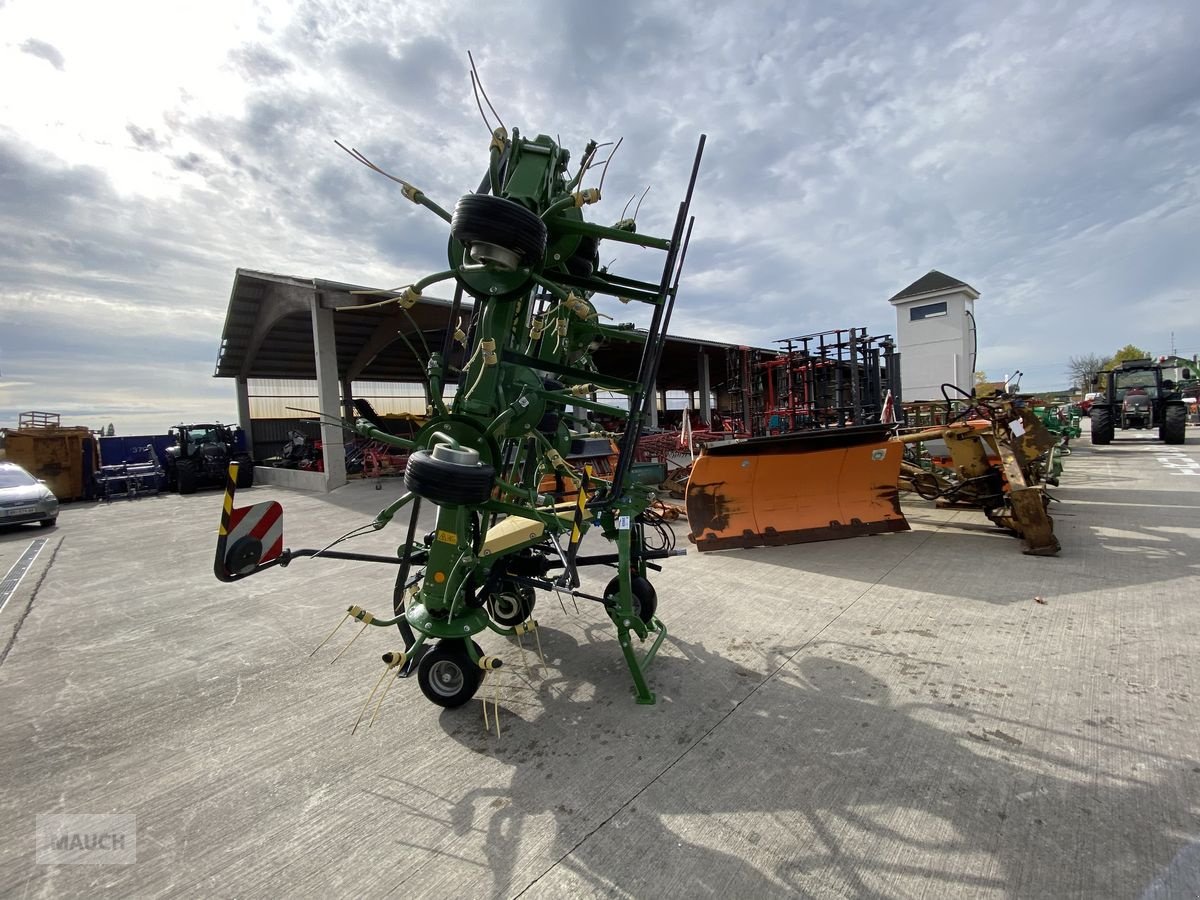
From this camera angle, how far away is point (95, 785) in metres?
2.21

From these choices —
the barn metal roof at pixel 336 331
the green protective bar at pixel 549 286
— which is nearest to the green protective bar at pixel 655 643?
the green protective bar at pixel 549 286

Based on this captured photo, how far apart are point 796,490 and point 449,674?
14.3ft

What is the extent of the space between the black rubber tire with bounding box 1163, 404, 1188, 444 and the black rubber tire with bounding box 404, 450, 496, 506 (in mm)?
20934

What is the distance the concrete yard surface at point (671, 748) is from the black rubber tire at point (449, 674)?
0.11m

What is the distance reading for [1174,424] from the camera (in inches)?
580

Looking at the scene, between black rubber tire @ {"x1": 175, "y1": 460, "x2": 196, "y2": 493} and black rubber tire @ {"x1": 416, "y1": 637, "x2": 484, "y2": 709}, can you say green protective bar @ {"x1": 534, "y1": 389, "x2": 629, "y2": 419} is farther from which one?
black rubber tire @ {"x1": 175, "y1": 460, "x2": 196, "y2": 493}

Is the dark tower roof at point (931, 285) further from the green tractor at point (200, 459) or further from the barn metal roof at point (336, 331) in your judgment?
the green tractor at point (200, 459)

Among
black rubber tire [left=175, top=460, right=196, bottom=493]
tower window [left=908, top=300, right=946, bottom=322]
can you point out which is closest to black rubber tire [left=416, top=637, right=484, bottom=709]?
black rubber tire [left=175, top=460, right=196, bottom=493]

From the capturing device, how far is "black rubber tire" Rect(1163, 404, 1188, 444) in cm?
1468

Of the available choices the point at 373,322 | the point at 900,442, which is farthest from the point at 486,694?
the point at 373,322

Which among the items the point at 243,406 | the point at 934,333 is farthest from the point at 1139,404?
the point at 243,406

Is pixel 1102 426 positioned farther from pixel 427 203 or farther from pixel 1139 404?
pixel 427 203

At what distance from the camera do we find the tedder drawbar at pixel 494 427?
94.0 inches

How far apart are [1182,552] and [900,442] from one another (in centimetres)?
245
